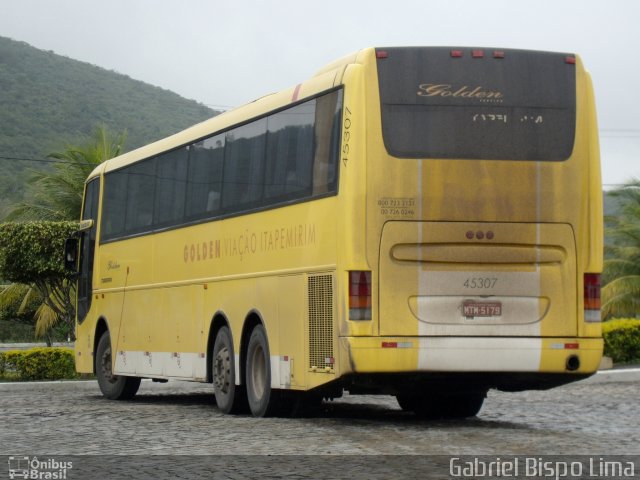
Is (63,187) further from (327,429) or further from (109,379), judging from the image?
(327,429)

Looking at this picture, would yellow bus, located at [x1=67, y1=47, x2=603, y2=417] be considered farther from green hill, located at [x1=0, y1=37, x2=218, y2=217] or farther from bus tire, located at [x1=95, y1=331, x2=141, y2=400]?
green hill, located at [x1=0, y1=37, x2=218, y2=217]

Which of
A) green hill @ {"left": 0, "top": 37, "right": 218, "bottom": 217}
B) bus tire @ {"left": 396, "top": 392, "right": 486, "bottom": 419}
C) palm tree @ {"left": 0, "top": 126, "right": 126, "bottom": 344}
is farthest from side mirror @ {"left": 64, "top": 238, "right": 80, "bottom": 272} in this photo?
green hill @ {"left": 0, "top": 37, "right": 218, "bottom": 217}

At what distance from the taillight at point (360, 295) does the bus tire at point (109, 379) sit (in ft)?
29.5

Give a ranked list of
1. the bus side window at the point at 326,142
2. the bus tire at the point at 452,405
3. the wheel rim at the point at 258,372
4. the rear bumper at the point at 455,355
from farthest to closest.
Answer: the bus tire at the point at 452,405 < the wheel rim at the point at 258,372 < the bus side window at the point at 326,142 < the rear bumper at the point at 455,355

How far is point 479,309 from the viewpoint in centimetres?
1366

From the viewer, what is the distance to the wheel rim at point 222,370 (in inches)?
665

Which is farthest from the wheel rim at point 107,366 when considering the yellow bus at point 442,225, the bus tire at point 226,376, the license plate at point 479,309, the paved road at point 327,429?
the license plate at point 479,309

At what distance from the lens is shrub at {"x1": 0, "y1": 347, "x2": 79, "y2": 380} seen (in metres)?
29.1

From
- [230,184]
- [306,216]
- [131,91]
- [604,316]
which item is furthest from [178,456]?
[131,91]

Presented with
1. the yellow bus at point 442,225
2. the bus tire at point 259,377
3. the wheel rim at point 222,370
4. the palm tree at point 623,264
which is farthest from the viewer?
the palm tree at point 623,264

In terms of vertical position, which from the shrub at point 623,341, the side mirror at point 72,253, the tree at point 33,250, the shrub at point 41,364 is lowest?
the shrub at point 41,364

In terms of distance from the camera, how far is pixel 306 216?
14664 mm

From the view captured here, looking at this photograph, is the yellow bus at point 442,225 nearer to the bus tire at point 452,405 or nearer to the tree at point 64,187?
the bus tire at point 452,405

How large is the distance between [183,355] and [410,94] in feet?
21.5
